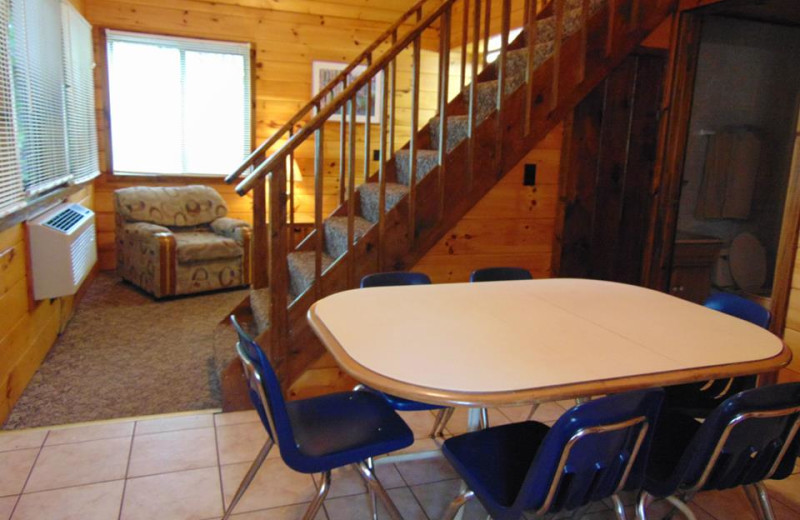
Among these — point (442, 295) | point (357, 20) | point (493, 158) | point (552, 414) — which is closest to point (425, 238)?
point (493, 158)

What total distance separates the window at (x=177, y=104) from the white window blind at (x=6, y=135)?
2.67 metres

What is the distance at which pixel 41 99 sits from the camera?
334 cm

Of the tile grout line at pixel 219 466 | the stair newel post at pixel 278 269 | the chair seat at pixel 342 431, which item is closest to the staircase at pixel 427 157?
the stair newel post at pixel 278 269

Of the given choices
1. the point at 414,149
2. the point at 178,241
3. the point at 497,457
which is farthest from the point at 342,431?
the point at 178,241

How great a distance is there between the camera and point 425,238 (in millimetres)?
2916

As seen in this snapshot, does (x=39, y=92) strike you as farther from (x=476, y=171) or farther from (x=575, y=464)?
(x=575, y=464)

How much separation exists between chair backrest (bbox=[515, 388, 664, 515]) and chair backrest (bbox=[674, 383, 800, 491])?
0.53 ft

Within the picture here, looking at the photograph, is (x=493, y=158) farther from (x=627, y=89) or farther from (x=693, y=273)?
(x=693, y=273)

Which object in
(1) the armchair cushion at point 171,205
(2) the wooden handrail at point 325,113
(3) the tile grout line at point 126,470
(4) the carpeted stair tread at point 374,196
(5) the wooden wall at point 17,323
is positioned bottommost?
(3) the tile grout line at point 126,470

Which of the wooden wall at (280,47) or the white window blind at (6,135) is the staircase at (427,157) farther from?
the wooden wall at (280,47)

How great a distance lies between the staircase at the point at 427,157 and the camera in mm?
2604

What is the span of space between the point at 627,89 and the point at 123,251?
4075mm

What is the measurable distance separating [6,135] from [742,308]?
3.19 metres

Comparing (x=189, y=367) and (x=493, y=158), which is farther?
(x=189, y=367)
